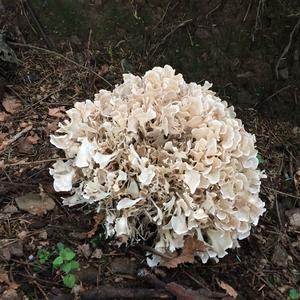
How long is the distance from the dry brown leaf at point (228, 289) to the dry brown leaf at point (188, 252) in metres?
0.28

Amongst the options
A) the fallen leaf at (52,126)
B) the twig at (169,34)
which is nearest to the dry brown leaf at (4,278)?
the fallen leaf at (52,126)

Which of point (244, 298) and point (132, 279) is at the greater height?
point (132, 279)

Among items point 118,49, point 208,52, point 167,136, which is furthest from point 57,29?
point 167,136

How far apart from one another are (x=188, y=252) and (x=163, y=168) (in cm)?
58

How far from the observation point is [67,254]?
3.04 meters

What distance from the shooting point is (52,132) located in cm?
399

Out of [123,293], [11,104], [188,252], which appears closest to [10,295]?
[123,293]

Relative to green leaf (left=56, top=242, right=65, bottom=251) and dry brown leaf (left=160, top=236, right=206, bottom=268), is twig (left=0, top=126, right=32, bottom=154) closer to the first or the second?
green leaf (left=56, top=242, right=65, bottom=251)

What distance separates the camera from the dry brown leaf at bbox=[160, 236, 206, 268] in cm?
311

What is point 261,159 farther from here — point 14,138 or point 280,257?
point 14,138

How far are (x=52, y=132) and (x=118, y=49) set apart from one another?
110 cm

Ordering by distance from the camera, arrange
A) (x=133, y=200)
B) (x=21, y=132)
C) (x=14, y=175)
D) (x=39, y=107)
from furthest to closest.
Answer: (x=39, y=107) → (x=21, y=132) → (x=14, y=175) → (x=133, y=200)

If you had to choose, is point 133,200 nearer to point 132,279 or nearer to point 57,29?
point 132,279

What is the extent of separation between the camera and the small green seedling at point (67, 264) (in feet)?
9.72
